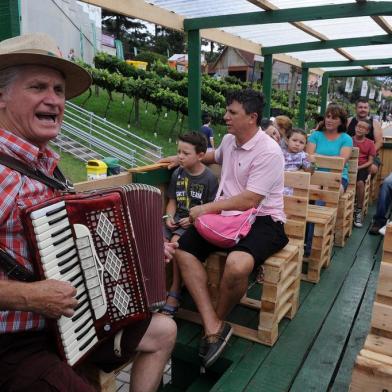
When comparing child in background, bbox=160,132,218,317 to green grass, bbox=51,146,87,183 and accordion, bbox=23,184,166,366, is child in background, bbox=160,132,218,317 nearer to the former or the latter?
accordion, bbox=23,184,166,366

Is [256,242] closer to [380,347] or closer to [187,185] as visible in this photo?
[187,185]

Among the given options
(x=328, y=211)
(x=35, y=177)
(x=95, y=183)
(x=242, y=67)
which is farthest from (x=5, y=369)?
(x=242, y=67)

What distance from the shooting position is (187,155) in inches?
121

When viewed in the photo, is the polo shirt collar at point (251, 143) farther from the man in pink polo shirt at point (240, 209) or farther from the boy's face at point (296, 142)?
the boy's face at point (296, 142)

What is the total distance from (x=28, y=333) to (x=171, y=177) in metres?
1.82

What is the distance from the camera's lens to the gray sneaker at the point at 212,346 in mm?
2420

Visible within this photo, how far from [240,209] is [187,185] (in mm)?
610

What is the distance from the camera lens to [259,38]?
5539mm

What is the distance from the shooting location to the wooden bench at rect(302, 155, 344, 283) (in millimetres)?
3562

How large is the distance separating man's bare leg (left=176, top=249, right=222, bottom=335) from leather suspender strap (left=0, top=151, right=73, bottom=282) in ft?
3.77

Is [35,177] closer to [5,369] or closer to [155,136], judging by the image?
[5,369]

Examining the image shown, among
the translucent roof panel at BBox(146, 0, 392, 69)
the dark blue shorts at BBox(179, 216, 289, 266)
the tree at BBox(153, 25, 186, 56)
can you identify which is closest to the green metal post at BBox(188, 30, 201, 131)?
the translucent roof panel at BBox(146, 0, 392, 69)

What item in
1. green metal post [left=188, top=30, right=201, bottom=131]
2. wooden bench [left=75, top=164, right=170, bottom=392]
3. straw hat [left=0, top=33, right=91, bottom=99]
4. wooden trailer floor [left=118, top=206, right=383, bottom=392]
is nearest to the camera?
straw hat [left=0, top=33, right=91, bottom=99]

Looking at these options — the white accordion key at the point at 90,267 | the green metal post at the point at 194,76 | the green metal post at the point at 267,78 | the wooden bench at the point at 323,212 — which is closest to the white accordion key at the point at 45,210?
the white accordion key at the point at 90,267
